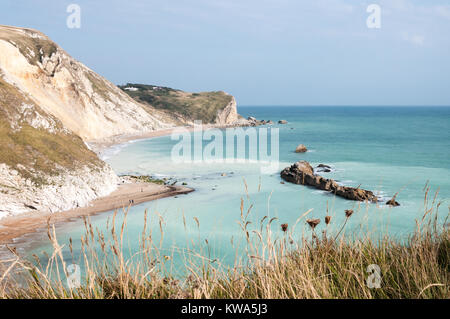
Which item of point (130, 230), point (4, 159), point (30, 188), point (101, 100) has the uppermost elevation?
point (101, 100)

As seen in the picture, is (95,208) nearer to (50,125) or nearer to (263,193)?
(50,125)

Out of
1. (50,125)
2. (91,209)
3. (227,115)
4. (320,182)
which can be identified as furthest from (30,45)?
(227,115)

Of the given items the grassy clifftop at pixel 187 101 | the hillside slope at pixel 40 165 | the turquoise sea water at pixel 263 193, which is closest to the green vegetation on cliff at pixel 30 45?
the turquoise sea water at pixel 263 193

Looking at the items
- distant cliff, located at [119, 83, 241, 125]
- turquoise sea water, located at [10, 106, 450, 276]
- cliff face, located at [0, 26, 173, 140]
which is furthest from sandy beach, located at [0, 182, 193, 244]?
distant cliff, located at [119, 83, 241, 125]

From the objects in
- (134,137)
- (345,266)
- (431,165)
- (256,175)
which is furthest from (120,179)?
(134,137)

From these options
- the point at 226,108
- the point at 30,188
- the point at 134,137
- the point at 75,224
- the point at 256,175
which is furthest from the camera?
A: the point at 226,108

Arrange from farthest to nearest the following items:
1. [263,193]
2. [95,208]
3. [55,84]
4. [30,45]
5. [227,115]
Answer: [227,115] → [30,45] → [55,84] → [263,193] → [95,208]

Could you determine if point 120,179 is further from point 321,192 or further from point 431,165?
point 431,165
